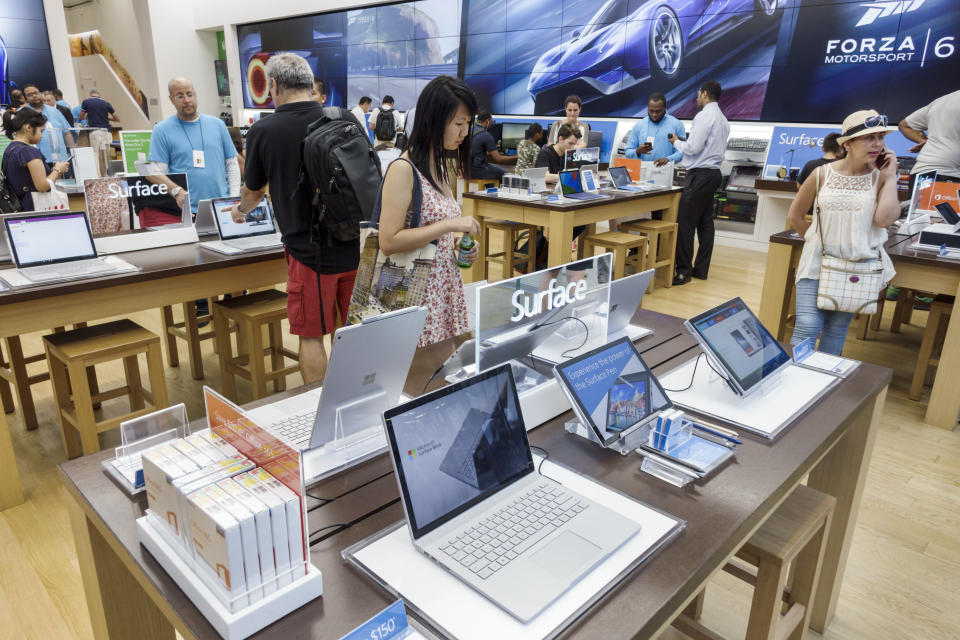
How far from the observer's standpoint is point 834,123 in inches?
257

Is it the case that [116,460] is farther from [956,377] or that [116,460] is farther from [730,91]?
[730,91]

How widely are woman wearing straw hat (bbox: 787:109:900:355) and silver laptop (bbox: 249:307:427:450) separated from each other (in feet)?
7.09

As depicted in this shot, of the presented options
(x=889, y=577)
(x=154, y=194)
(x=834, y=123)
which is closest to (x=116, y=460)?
(x=154, y=194)

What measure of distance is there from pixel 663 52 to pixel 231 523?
26.2 feet

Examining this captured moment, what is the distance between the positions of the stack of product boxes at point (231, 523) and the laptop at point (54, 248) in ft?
6.58

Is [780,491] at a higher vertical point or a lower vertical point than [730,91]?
lower

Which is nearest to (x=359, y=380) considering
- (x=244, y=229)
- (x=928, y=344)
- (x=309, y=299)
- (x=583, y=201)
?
(x=309, y=299)

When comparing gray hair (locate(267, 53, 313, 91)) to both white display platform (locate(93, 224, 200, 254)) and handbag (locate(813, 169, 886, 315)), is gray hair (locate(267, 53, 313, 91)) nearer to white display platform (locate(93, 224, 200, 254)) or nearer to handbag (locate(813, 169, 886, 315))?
white display platform (locate(93, 224, 200, 254))

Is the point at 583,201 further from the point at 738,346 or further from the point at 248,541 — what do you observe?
the point at 248,541

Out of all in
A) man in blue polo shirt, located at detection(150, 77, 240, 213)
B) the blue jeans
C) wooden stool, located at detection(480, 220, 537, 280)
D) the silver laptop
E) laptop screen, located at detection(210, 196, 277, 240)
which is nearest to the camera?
the silver laptop

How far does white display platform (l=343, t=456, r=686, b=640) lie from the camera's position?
3.04ft

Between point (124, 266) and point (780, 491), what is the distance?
2674mm

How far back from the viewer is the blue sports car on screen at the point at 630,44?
7.20 m

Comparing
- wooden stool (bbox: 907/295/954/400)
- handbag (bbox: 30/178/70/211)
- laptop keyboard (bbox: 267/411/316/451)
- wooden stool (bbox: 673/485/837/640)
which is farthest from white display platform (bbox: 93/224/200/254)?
wooden stool (bbox: 907/295/954/400)
